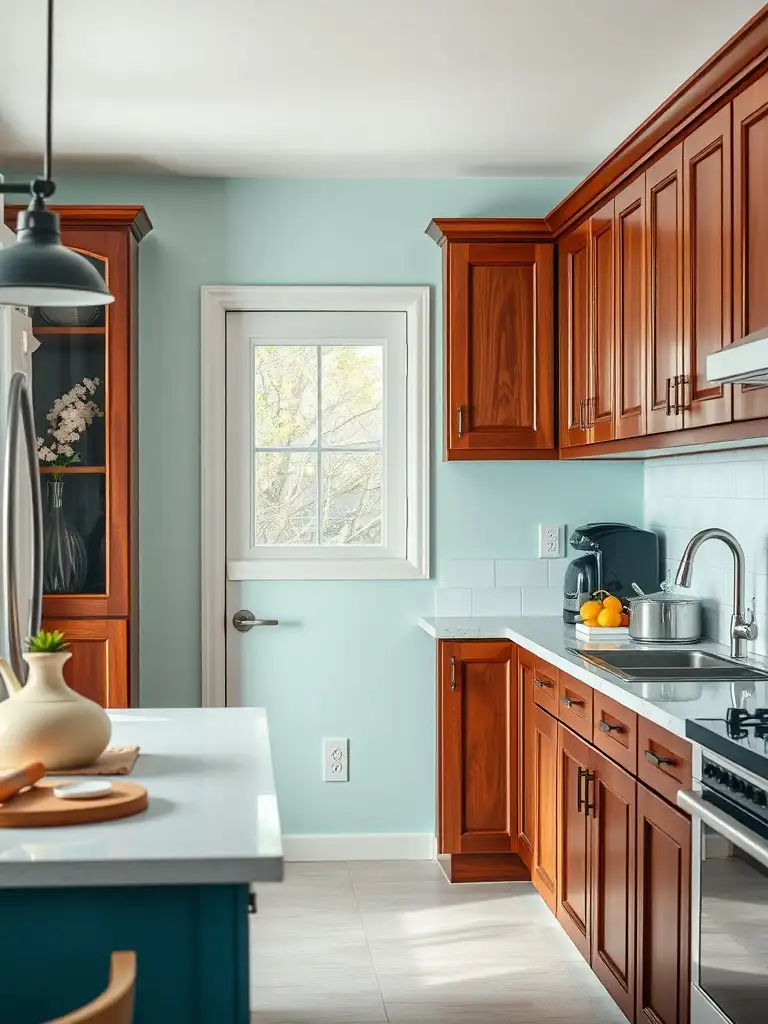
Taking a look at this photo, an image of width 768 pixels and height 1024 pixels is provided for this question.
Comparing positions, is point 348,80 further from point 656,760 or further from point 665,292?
point 656,760

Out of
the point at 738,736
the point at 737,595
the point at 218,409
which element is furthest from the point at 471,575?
the point at 738,736

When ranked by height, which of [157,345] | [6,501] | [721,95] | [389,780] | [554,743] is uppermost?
[721,95]

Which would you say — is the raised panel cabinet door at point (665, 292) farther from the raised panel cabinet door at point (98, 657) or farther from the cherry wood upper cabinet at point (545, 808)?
the raised panel cabinet door at point (98, 657)

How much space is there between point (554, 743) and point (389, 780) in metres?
1.08

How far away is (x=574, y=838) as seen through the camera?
10.2 ft

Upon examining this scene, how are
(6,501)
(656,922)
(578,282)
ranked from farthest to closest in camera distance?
1. (578,282)
2. (656,922)
3. (6,501)

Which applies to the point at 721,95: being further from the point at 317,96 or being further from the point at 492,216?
the point at 492,216

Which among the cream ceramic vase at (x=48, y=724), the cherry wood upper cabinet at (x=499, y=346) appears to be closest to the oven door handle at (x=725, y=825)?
the cream ceramic vase at (x=48, y=724)

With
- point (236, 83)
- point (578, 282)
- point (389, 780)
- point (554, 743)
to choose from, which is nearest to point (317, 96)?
point (236, 83)

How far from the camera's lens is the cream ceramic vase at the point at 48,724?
6.03 ft

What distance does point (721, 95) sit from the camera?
254cm

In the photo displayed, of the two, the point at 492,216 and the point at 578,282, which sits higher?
→ the point at 492,216

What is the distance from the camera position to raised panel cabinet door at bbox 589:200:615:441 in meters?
3.39

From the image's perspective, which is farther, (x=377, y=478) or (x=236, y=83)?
(x=377, y=478)
